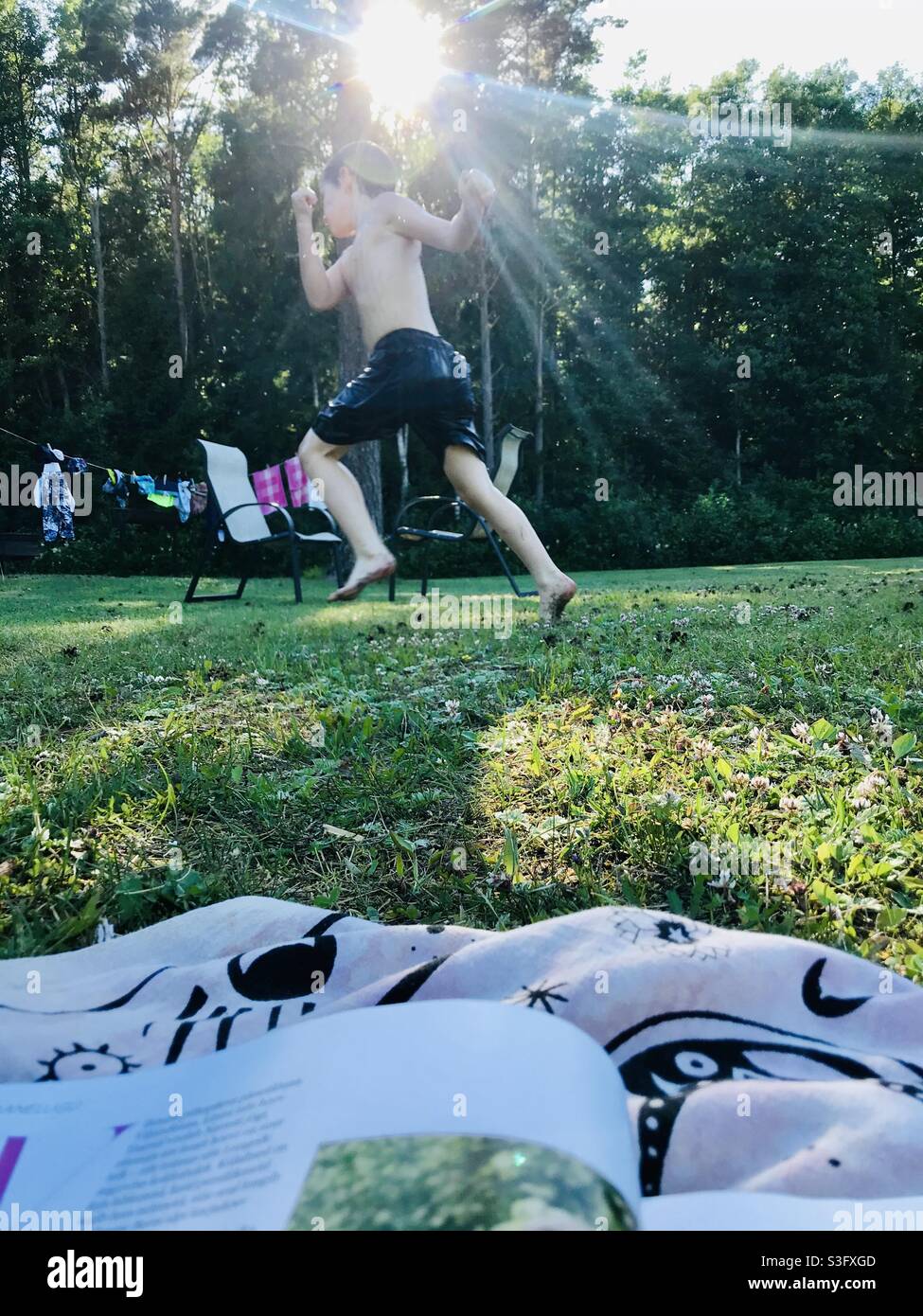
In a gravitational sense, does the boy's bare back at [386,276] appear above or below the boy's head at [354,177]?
below

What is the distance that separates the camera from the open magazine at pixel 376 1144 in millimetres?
444

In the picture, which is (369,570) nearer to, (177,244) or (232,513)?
(232,513)

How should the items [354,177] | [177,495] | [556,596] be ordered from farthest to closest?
1. [177,495]
2. [354,177]
3. [556,596]

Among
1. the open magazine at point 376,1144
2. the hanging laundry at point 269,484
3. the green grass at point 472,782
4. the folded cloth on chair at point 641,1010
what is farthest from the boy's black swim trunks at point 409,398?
the hanging laundry at point 269,484

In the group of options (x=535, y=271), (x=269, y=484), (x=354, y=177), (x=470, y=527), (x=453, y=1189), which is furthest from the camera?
(x=535, y=271)

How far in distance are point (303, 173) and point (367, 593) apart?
13.1 meters

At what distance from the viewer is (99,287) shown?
50.5 feet

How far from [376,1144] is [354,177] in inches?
190

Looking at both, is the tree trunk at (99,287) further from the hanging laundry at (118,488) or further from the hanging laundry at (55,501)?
the hanging laundry at (55,501)

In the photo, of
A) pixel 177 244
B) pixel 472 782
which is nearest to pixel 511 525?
pixel 472 782

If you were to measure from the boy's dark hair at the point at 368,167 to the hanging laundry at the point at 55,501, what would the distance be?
22.5ft

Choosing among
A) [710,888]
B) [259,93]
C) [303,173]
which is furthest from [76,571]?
[303,173]

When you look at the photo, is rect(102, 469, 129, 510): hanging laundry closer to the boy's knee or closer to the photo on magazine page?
the boy's knee
